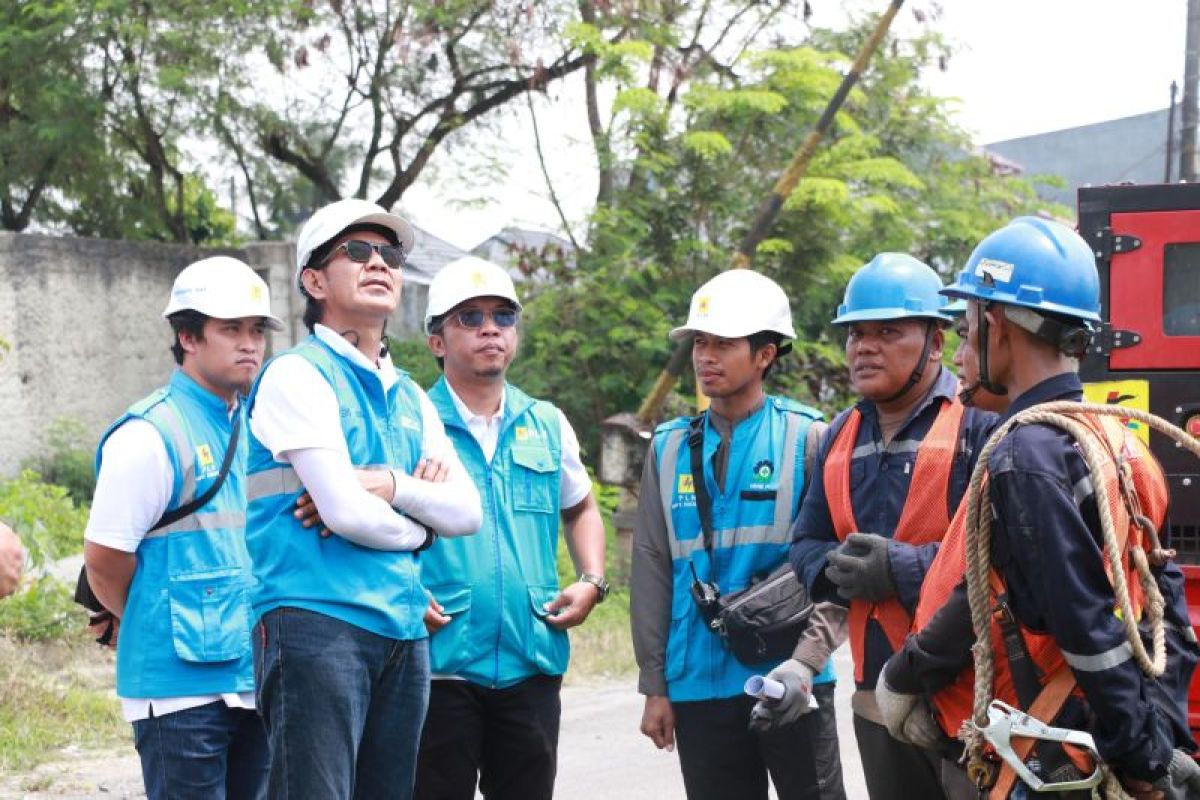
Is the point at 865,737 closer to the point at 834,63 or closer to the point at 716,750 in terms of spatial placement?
the point at 716,750

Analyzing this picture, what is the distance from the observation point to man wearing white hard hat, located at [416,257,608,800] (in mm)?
4203

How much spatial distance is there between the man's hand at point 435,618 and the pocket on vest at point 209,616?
518 mm

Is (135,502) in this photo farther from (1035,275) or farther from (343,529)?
(1035,275)

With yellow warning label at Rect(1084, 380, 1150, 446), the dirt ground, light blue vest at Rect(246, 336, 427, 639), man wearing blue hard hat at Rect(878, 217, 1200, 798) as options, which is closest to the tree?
the dirt ground

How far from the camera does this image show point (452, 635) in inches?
165

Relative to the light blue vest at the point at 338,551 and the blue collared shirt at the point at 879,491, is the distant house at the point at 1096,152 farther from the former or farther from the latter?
the light blue vest at the point at 338,551

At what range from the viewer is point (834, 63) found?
49.8 feet

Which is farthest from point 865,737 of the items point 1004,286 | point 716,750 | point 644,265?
point 644,265

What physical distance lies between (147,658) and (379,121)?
12.8 m

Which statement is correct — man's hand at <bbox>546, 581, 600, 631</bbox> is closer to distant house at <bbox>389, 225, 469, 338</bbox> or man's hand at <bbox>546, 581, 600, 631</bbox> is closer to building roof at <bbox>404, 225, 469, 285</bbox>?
distant house at <bbox>389, 225, 469, 338</bbox>

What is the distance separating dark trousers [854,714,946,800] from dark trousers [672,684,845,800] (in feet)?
0.94

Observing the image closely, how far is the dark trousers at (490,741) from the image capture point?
165 inches

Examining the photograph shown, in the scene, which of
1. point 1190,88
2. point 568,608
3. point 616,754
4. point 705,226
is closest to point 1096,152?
point 1190,88

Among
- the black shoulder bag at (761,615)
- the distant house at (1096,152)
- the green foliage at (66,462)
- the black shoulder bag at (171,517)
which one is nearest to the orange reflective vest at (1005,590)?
the black shoulder bag at (761,615)
